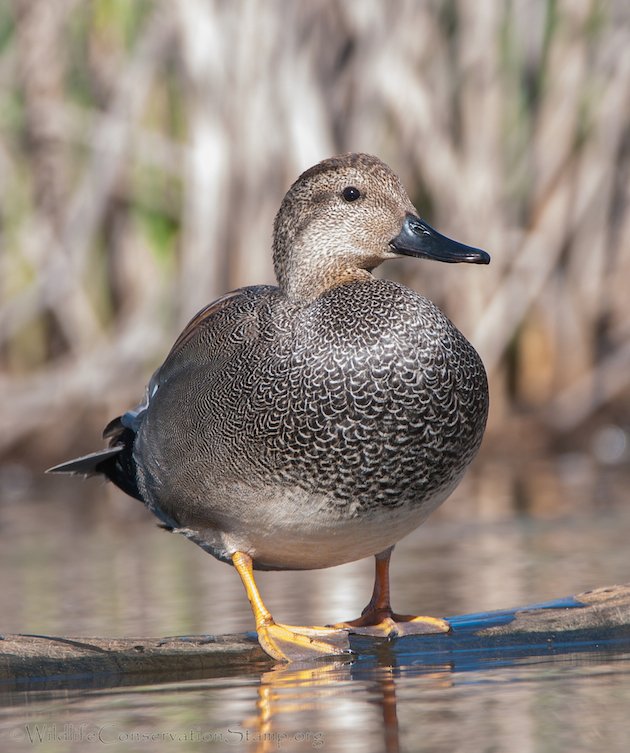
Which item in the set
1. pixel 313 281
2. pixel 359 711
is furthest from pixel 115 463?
pixel 359 711

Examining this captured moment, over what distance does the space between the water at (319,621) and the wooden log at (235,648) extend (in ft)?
0.18

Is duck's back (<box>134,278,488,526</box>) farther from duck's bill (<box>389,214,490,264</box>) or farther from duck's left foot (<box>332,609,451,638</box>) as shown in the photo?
duck's left foot (<box>332,609,451,638</box>)

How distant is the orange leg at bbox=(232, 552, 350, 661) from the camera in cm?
358

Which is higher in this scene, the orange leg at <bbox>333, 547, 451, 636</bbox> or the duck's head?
the duck's head

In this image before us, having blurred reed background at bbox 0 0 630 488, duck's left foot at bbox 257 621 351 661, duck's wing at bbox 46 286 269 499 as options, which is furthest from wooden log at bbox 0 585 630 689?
blurred reed background at bbox 0 0 630 488

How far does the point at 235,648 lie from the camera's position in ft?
11.8

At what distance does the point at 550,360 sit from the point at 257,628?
14.5 feet

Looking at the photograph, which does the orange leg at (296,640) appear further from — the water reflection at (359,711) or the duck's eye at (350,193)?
the duck's eye at (350,193)

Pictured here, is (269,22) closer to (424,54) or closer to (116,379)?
(424,54)

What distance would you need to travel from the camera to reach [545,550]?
530cm

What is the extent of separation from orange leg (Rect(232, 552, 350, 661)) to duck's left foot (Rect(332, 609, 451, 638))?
0.11m

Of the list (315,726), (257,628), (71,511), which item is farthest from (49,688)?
(71,511)

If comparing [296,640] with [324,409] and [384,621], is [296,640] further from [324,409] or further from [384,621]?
[324,409]

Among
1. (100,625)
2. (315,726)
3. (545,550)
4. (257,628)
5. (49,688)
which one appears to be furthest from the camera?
(545,550)
